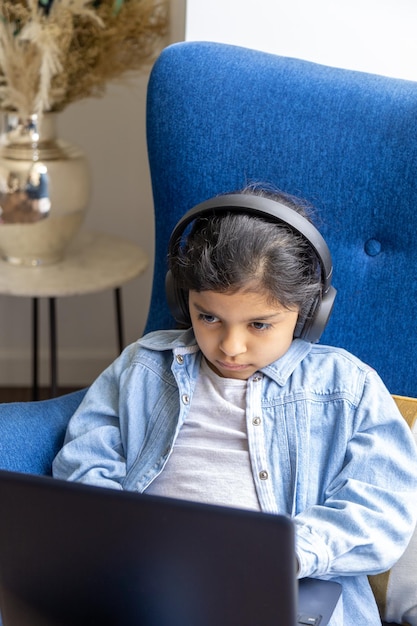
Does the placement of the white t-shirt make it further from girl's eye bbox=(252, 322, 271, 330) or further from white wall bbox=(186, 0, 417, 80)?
→ white wall bbox=(186, 0, 417, 80)

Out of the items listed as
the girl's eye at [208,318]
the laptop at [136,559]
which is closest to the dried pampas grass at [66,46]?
the girl's eye at [208,318]

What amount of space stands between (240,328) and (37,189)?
0.94 metres

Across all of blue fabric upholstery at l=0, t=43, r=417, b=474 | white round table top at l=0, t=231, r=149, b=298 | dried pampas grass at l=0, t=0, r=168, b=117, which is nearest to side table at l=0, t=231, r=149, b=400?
white round table top at l=0, t=231, r=149, b=298

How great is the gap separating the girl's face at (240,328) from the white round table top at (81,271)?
2.50 feet

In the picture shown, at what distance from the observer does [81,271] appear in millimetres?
2107

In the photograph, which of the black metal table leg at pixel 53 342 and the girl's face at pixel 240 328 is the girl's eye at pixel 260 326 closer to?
the girl's face at pixel 240 328

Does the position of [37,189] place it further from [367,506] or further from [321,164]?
[367,506]

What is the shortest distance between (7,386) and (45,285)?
32.9 inches

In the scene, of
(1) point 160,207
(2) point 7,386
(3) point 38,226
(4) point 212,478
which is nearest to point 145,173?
(3) point 38,226

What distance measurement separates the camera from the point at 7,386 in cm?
275

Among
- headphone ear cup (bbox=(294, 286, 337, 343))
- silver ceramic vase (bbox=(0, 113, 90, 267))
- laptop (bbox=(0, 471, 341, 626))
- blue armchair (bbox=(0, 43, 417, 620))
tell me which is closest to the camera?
laptop (bbox=(0, 471, 341, 626))

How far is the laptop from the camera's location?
861 mm

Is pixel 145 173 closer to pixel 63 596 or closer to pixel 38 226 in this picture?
pixel 38 226

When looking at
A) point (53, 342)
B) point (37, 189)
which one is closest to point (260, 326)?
point (37, 189)
